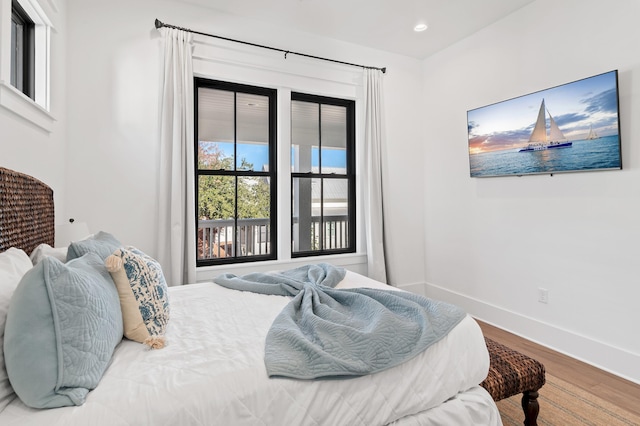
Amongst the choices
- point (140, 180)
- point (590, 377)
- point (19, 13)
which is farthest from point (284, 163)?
point (590, 377)

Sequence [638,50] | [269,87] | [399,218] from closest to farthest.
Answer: [638,50] → [269,87] → [399,218]

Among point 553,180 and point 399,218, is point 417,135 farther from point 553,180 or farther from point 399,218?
point 553,180

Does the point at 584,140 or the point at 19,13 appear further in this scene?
the point at 584,140

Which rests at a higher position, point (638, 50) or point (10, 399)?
point (638, 50)

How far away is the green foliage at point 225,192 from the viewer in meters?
3.18

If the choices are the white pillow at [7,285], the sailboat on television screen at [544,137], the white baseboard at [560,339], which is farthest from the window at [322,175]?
the white pillow at [7,285]

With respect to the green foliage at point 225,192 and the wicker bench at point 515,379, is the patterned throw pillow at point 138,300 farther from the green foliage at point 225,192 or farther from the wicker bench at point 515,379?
the green foliage at point 225,192

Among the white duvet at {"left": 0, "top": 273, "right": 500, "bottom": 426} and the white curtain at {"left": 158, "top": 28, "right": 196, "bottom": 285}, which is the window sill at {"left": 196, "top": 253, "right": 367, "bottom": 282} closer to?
the white curtain at {"left": 158, "top": 28, "right": 196, "bottom": 285}

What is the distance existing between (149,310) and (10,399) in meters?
0.48

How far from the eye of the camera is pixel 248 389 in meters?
1.08

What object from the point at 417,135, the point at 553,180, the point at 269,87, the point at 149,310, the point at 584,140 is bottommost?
the point at 149,310

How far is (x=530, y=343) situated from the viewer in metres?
2.86

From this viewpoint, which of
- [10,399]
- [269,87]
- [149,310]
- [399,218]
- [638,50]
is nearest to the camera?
[10,399]

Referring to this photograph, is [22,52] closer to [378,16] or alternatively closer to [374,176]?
[378,16]
